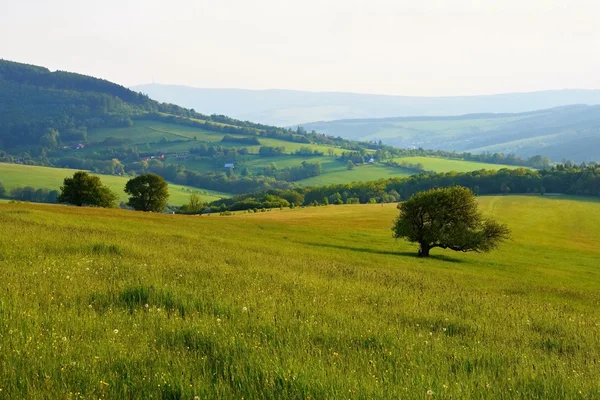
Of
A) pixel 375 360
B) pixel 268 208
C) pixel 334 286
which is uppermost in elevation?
pixel 375 360

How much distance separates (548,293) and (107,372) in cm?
2497

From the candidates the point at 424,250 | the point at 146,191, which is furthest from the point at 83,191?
the point at 424,250

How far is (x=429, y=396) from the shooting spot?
579 cm

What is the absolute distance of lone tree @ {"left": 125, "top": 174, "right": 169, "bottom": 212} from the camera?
315ft

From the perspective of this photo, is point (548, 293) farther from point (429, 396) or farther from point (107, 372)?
point (107, 372)

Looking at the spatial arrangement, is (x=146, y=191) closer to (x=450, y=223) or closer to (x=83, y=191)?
(x=83, y=191)

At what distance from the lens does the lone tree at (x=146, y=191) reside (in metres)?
96.1

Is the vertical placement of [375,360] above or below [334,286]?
above

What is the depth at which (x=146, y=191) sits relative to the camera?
96438 mm

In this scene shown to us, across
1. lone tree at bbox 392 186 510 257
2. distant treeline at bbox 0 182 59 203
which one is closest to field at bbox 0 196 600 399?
lone tree at bbox 392 186 510 257

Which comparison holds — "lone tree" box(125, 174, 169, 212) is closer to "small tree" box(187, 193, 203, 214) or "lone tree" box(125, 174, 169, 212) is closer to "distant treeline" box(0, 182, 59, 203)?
"small tree" box(187, 193, 203, 214)

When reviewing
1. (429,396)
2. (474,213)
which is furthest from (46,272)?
(474,213)

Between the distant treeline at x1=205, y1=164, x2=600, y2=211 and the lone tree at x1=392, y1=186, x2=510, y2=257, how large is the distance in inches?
4101

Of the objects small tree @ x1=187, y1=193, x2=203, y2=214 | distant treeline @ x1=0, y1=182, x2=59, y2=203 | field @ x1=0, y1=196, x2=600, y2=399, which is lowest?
distant treeline @ x1=0, y1=182, x2=59, y2=203
